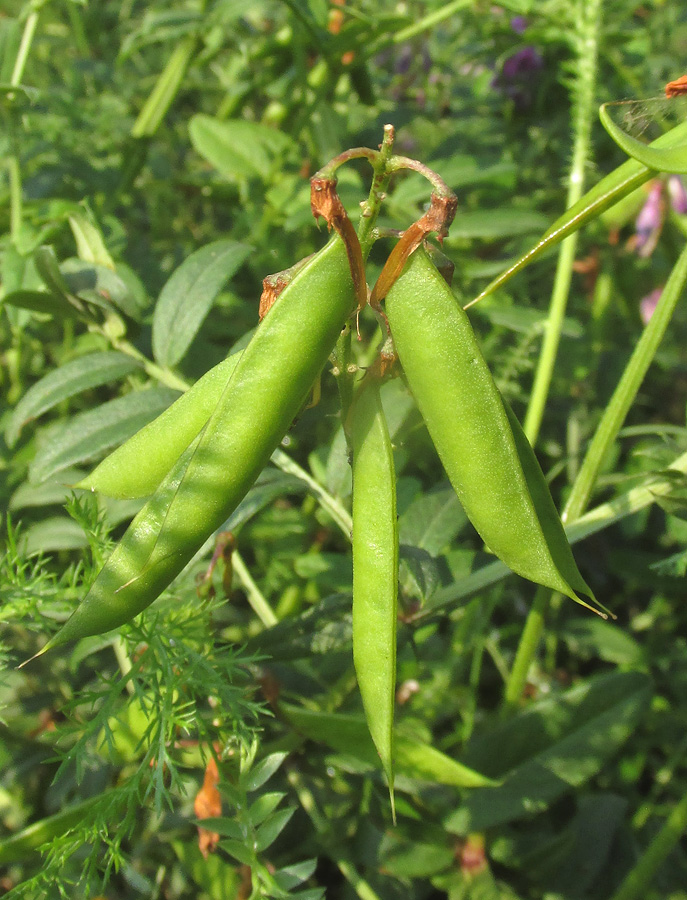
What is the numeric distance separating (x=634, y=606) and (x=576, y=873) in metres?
0.61

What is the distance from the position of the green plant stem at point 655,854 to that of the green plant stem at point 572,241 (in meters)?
0.55

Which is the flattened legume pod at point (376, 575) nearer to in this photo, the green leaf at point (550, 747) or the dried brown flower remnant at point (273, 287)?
the dried brown flower remnant at point (273, 287)

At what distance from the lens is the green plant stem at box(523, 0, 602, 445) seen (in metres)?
1.24

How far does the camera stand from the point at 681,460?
983 millimetres

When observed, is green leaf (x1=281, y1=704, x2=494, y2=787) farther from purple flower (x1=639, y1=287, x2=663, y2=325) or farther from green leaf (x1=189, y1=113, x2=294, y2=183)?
purple flower (x1=639, y1=287, x2=663, y2=325)

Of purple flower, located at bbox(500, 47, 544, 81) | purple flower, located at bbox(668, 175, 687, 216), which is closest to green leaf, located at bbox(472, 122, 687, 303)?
purple flower, located at bbox(668, 175, 687, 216)

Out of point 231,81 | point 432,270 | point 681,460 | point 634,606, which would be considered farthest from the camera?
point 231,81

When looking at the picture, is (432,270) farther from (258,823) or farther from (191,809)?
(191,809)

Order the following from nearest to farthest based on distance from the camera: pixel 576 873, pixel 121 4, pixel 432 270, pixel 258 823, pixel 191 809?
pixel 432 270 → pixel 258 823 → pixel 191 809 → pixel 576 873 → pixel 121 4

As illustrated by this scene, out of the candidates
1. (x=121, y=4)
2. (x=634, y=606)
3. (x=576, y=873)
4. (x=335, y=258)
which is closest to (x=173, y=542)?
(x=335, y=258)

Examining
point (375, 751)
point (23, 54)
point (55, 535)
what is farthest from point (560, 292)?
point (23, 54)

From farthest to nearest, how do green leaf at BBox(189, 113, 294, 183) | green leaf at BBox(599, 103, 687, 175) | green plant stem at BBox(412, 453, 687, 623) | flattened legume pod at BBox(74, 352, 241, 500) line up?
green leaf at BBox(189, 113, 294, 183) → green plant stem at BBox(412, 453, 687, 623) → flattened legume pod at BBox(74, 352, 241, 500) → green leaf at BBox(599, 103, 687, 175)

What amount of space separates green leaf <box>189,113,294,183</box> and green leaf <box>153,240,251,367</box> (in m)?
0.42

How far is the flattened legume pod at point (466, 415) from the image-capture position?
0.62m
